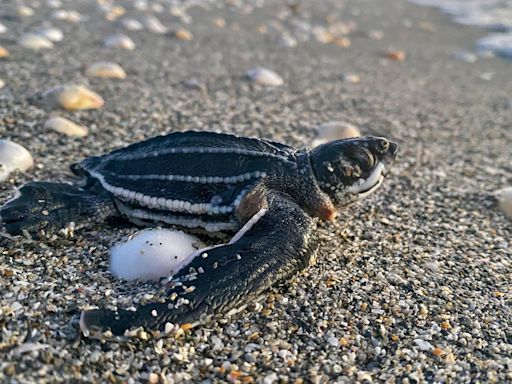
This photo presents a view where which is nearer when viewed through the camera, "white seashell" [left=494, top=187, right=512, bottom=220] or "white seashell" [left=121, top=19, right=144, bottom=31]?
"white seashell" [left=494, top=187, right=512, bottom=220]

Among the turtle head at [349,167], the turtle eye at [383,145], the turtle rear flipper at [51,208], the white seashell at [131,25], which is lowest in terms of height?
the white seashell at [131,25]

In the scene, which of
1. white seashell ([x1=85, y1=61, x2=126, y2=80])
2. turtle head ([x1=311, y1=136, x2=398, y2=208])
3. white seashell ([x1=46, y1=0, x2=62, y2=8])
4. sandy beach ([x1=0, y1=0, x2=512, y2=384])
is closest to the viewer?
sandy beach ([x1=0, y1=0, x2=512, y2=384])

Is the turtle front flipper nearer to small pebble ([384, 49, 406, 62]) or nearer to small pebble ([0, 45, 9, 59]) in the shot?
small pebble ([0, 45, 9, 59])

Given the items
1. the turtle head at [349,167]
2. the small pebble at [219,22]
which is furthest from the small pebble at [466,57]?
the turtle head at [349,167]

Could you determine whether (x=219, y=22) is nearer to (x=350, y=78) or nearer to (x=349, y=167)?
(x=350, y=78)

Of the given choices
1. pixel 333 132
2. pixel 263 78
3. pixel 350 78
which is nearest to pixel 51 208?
pixel 333 132

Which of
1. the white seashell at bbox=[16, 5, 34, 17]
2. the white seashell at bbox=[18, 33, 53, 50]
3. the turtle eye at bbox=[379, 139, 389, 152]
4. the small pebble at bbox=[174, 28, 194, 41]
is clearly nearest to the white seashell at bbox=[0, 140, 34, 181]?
the turtle eye at bbox=[379, 139, 389, 152]

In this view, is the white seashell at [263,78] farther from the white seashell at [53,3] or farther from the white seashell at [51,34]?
the white seashell at [53,3]
